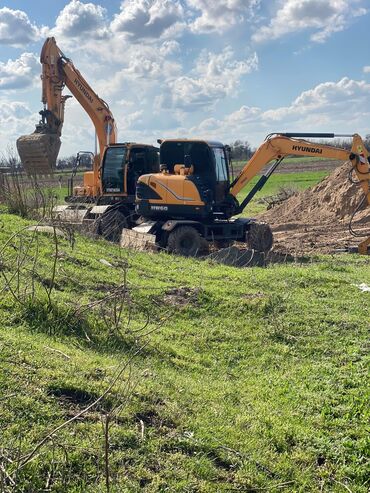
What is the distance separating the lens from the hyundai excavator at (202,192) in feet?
47.0

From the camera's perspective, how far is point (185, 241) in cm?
1429

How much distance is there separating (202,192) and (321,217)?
1093cm

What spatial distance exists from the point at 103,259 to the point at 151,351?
4638mm

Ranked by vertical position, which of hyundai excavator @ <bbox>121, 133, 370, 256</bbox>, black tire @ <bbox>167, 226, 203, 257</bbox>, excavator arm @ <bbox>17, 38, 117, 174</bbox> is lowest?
black tire @ <bbox>167, 226, 203, 257</bbox>

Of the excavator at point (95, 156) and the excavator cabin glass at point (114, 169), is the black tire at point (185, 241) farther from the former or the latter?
the excavator cabin glass at point (114, 169)

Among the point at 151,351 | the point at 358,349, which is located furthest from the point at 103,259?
the point at 358,349

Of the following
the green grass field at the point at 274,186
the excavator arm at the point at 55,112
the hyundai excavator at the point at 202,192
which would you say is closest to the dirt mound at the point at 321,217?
the hyundai excavator at the point at 202,192

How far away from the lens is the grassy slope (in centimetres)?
406

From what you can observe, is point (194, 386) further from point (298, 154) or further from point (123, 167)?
point (123, 167)

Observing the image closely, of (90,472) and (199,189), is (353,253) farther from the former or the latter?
(90,472)

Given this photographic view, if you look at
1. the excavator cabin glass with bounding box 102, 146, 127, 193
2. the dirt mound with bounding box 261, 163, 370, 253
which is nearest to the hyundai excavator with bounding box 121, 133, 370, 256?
the excavator cabin glass with bounding box 102, 146, 127, 193

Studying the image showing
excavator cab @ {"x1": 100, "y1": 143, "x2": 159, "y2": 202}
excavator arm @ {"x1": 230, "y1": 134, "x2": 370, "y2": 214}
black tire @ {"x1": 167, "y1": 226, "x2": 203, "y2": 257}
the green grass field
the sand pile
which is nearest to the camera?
black tire @ {"x1": 167, "y1": 226, "x2": 203, "y2": 257}

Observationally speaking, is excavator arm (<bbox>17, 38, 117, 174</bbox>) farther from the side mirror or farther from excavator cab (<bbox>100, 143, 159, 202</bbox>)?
the side mirror

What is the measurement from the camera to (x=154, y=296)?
8.91 m
